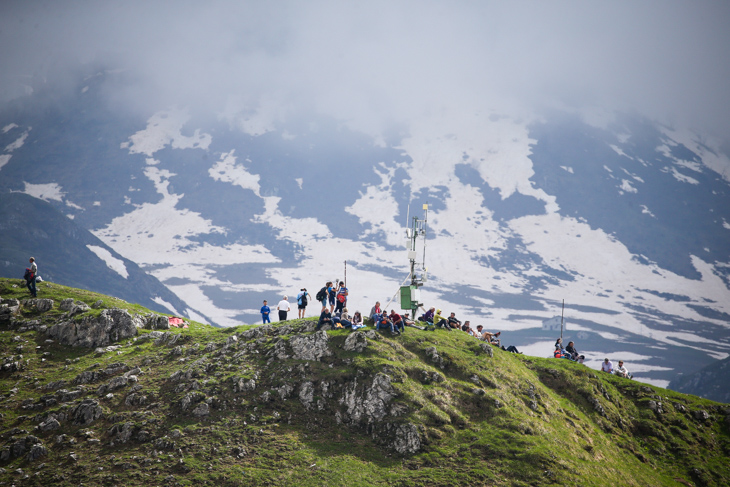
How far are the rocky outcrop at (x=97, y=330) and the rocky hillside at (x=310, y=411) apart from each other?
10 cm

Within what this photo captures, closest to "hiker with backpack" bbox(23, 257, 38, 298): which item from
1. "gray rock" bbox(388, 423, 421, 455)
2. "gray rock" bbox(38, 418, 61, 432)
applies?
"gray rock" bbox(38, 418, 61, 432)

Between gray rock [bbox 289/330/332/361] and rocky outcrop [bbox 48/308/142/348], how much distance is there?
13435mm

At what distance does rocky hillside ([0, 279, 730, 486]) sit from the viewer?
27078mm

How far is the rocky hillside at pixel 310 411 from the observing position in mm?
27078

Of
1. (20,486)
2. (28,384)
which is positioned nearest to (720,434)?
(20,486)

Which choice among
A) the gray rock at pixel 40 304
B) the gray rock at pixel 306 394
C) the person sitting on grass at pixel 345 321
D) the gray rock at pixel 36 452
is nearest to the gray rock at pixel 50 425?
the gray rock at pixel 36 452

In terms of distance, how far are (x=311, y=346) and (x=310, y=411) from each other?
16.2 ft

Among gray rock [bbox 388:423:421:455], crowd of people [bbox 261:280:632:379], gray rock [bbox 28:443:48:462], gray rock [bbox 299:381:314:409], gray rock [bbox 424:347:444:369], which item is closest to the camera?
gray rock [bbox 28:443:48:462]

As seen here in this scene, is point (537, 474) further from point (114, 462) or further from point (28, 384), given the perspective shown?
point (28, 384)

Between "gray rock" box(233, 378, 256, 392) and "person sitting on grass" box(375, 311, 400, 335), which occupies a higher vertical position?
"person sitting on grass" box(375, 311, 400, 335)

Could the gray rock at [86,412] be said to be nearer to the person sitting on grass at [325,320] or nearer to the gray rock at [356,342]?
the person sitting on grass at [325,320]

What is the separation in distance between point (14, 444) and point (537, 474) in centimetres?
2794

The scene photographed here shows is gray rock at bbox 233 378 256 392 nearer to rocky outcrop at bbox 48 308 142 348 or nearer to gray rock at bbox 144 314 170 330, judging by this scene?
rocky outcrop at bbox 48 308 142 348

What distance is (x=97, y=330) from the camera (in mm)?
37438
